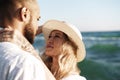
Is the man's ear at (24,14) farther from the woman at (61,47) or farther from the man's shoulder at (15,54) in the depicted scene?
the woman at (61,47)

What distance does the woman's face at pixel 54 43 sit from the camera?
488cm

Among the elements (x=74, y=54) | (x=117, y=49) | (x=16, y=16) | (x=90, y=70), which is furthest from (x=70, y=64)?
(x=117, y=49)

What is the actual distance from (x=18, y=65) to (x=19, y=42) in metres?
0.20

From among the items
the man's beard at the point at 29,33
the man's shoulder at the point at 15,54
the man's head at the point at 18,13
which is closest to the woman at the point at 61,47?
the man's beard at the point at 29,33

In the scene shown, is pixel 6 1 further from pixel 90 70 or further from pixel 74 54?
pixel 90 70

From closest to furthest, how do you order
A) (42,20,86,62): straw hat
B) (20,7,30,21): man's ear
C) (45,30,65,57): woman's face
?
(20,7,30,21): man's ear < (45,30,65,57): woman's face < (42,20,86,62): straw hat

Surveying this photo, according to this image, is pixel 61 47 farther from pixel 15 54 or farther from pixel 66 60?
pixel 15 54

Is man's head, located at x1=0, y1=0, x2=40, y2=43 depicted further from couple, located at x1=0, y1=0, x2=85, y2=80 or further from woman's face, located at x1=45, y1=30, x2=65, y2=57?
woman's face, located at x1=45, y1=30, x2=65, y2=57

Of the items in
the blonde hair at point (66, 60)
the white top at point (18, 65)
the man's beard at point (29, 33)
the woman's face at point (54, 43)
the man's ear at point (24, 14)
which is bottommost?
the blonde hair at point (66, 60)

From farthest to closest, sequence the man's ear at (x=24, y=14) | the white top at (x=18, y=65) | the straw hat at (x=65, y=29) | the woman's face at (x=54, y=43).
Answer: the straw hat at (x=65, y=29), the woman's face at (x=54, y=43), the man's ear at (x=24, y=14), the white top at (x=18, y=65)

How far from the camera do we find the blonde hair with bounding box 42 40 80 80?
4.93 metres

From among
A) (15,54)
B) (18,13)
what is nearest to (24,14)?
(18,13)

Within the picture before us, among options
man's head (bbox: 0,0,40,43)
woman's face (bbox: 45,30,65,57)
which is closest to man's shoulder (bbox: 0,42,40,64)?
man's head (bbox: 0,0,40,43)

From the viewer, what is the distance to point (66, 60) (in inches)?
199
